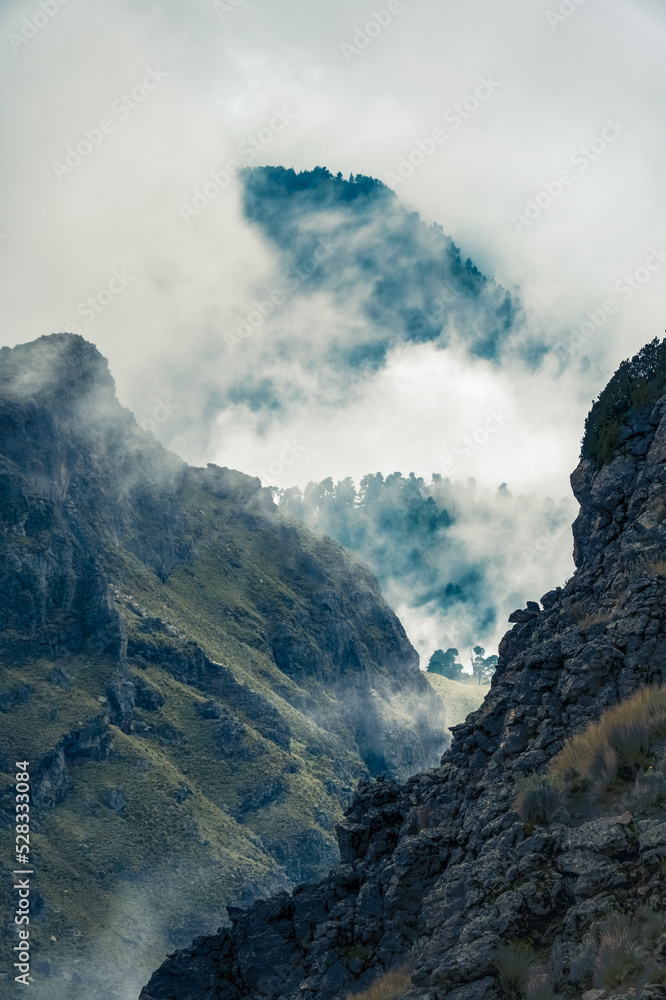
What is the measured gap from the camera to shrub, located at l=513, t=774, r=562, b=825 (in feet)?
61.5

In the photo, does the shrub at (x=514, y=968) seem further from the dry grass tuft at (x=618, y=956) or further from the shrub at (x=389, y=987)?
the shrub at (x=389, y=987)

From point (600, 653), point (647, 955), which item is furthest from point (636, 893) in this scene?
point (600, 653)

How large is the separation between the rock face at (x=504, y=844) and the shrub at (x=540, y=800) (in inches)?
9.8

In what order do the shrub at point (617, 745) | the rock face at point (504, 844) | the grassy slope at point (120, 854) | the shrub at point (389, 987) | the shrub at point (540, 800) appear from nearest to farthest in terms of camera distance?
the rock face at point (504, 844) → the shrub at point (617, 745) → the shrub at point (540, 800) → the shrub at point (389, 987) → the grassy slope at point (120, 854)

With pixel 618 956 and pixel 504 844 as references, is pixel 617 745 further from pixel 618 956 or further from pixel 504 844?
pixel 618 956

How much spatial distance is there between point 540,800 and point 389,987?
502 centimetres

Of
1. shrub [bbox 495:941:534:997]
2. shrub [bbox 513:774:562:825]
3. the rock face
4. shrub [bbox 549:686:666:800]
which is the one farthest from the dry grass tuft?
shrub [bbox 513:774:562:825]

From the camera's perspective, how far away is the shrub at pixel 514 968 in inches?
596

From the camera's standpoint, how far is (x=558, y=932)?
1578 centimetres

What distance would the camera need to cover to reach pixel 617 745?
1839cm

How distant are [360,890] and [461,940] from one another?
8.66m

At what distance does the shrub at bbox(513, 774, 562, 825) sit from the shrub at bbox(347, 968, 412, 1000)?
3820 millimetres

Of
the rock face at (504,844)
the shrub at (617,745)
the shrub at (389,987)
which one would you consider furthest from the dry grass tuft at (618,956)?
the shrub at (389,987)

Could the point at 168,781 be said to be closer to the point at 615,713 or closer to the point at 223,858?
the point at 223,858
